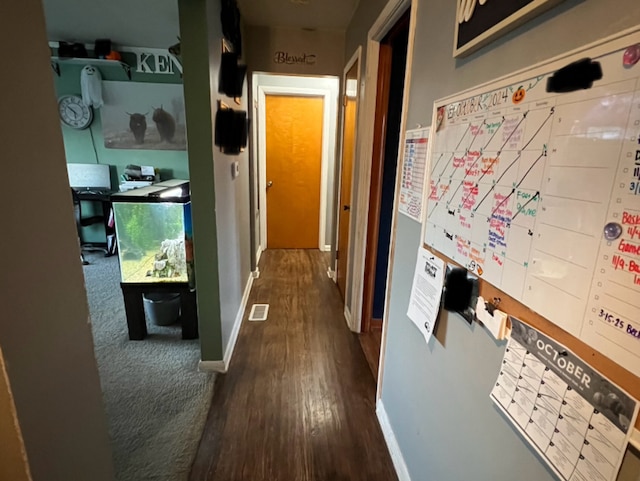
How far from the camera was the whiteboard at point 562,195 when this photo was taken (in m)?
0.51

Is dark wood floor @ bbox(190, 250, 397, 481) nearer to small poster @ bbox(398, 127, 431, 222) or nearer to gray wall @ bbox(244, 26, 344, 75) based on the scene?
small poster @ bbox(398, 127, 431, 222)

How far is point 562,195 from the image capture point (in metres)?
0.63

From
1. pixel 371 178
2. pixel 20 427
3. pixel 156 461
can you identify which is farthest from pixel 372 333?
pixel 20 427

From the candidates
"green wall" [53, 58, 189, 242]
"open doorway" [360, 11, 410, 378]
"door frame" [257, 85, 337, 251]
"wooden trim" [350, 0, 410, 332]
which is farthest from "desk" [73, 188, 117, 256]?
"open doorway" [360, 11, 410, 378]

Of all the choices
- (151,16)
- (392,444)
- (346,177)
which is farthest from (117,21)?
(392,444)

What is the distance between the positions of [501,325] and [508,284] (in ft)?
0.33

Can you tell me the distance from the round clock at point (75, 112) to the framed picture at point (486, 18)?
471 cm

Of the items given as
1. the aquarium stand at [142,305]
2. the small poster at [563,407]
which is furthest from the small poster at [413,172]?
the aquarium stand at [142,305]

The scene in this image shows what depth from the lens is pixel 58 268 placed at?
731mm

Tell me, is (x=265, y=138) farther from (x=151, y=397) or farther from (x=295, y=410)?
(x=295, y=410)

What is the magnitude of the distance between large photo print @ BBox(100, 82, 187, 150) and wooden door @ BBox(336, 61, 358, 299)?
239 cm

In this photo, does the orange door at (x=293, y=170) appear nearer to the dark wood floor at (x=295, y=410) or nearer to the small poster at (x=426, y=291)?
the dark wood floor at (x=295, y=410)

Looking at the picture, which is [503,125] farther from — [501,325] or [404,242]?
[404,242]

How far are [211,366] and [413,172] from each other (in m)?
1.69
